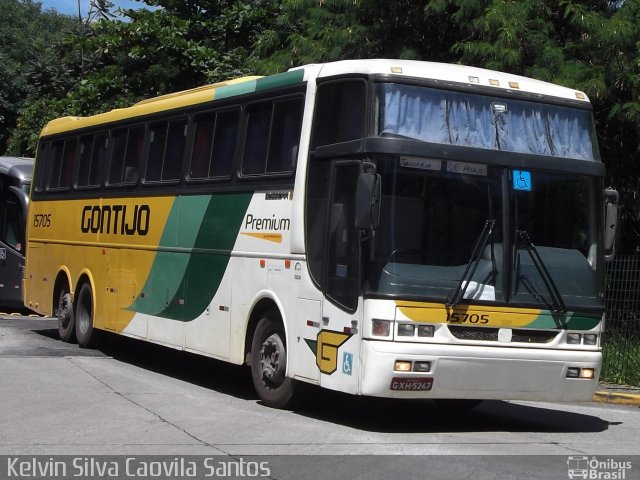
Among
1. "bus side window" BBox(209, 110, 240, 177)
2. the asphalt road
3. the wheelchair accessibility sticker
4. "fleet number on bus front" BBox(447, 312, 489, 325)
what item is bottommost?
the asphalt road

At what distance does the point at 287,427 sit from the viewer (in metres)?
10.2

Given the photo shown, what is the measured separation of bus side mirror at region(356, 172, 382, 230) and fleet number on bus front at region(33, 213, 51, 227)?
33.4 feet

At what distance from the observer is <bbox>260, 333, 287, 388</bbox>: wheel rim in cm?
1123

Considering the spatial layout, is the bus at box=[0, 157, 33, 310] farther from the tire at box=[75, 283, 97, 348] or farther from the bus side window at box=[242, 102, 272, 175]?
the bus side window at box=[242, 102, 272, 175]

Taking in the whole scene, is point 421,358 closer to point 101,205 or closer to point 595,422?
point 595,422

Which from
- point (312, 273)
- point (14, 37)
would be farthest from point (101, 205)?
point (14, 37)

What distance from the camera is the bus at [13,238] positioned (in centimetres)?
2369

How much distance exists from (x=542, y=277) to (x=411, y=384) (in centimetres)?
171

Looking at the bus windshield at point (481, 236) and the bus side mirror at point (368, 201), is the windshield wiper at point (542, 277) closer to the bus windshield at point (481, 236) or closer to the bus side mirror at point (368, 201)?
the bus windshield at point (481, 236)

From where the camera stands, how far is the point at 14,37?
5138 cm

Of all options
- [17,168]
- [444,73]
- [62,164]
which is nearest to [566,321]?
[444,73]

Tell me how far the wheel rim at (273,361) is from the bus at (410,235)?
19mm

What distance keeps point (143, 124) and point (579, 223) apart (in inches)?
274

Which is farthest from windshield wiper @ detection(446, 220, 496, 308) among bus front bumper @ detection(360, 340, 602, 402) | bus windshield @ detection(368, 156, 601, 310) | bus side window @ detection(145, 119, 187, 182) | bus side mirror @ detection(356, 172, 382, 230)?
bus side window @ detection(145, 119, 187, 182)
